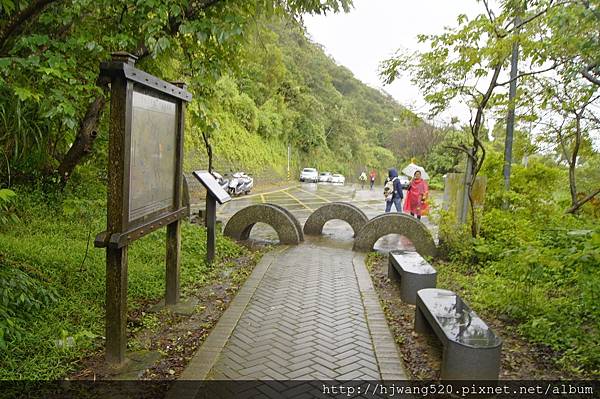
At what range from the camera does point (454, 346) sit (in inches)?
134

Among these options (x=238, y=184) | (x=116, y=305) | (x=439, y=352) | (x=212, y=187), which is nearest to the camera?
(x=116, y=305)

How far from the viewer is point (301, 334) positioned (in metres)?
4.54

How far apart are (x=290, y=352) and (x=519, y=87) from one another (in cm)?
702

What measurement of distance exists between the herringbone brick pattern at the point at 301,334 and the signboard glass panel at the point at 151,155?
1.57m

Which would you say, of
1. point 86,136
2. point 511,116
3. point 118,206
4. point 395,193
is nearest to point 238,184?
point 395,193

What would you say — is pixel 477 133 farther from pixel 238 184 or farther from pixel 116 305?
pixel 238 184

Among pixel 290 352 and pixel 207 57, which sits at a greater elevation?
pixel 207 57

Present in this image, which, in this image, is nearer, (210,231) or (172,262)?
(172,262)

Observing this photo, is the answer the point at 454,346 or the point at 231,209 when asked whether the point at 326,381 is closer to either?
the point at 454,346

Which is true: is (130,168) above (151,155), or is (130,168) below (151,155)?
below

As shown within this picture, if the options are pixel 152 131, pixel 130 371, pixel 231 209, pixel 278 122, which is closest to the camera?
pixel 130 371

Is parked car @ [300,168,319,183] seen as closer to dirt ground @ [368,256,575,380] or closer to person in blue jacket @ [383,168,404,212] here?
person in blue jacket @ [383,168,404,212]

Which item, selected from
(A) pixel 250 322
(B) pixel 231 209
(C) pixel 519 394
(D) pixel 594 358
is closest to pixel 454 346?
(C) pixel 519 394

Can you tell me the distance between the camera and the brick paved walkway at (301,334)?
149 inches
